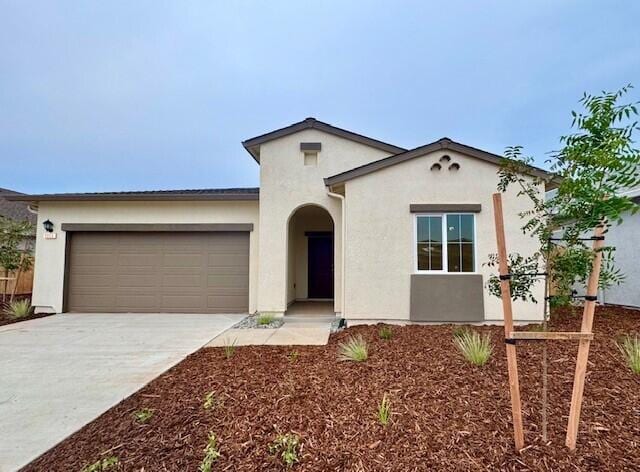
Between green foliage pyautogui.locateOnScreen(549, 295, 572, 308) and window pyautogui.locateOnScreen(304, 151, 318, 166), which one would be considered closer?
green foliage pyautogui.locateOnScreen(549, 295, 572, 308)

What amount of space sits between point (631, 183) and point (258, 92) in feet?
63.6

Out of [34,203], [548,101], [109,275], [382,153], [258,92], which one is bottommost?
[109,275]

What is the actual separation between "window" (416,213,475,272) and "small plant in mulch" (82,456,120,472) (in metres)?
7.02

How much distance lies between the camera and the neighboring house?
8445mm

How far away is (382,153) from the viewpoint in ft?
34.9

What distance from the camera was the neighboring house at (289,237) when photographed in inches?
332

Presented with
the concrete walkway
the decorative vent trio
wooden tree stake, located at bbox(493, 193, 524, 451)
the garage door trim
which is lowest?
the concrete walkway

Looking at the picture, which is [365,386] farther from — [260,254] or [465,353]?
[260,254]

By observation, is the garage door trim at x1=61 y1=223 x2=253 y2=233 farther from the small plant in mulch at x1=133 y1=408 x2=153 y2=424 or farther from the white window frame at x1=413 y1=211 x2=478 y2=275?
the small plant in mulch at x1=133 y1=408 x2=153 y2=424

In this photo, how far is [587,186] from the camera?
2.74m

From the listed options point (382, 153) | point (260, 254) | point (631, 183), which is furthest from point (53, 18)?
point (631, 183)

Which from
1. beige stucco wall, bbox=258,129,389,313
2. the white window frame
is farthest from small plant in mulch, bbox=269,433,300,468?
beige stucco wall, bbox=258,129,389,313

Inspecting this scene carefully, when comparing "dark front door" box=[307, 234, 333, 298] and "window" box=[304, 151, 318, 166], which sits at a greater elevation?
"window" box=[304, 151, 318, 166]

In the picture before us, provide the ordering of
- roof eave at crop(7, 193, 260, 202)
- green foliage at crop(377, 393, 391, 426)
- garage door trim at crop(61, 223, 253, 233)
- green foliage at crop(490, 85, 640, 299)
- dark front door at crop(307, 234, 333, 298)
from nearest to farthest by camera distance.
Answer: green foliage at crop(490, 85, 640, 299) < green foliage at crop(377, 393, 391, 426) < roof eave at crop(7, 193, 260, 202) < garage door trim at crop(61, 223, 253, 233) < dark front door at crop(307, 234, 333, 298)
